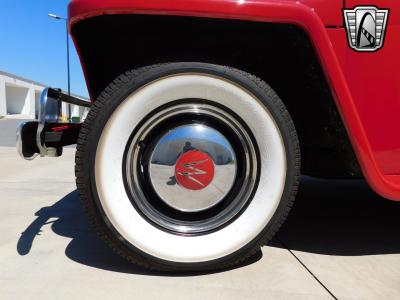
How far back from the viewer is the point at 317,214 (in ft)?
7.79

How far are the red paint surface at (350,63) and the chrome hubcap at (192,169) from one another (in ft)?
1.57

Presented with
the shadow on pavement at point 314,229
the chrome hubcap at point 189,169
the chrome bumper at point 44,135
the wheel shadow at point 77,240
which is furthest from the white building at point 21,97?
the chrome hubcap at point 189,169

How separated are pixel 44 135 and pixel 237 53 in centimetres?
94

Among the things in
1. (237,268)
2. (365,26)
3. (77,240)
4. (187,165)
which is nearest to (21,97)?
(77,240)

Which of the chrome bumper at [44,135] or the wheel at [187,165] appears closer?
the wheel at [187,165]

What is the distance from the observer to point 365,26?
4.84 ft

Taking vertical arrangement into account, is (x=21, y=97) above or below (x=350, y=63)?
below

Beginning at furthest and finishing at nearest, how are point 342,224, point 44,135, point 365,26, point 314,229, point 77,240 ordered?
1. point 342,224
2. point 314,229
3. point 77,240
4. point 44,135
5. point 365,26

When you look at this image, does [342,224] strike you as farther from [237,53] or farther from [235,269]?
[237,53]

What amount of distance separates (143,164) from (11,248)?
0.76 meters

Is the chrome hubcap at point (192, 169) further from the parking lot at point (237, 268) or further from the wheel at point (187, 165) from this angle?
the parking lot at point (237, 268)

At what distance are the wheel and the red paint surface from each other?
0.22 meters

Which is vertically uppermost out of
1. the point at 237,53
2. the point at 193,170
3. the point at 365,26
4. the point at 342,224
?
the point at 365,26

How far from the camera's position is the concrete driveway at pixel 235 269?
4.28 ft
